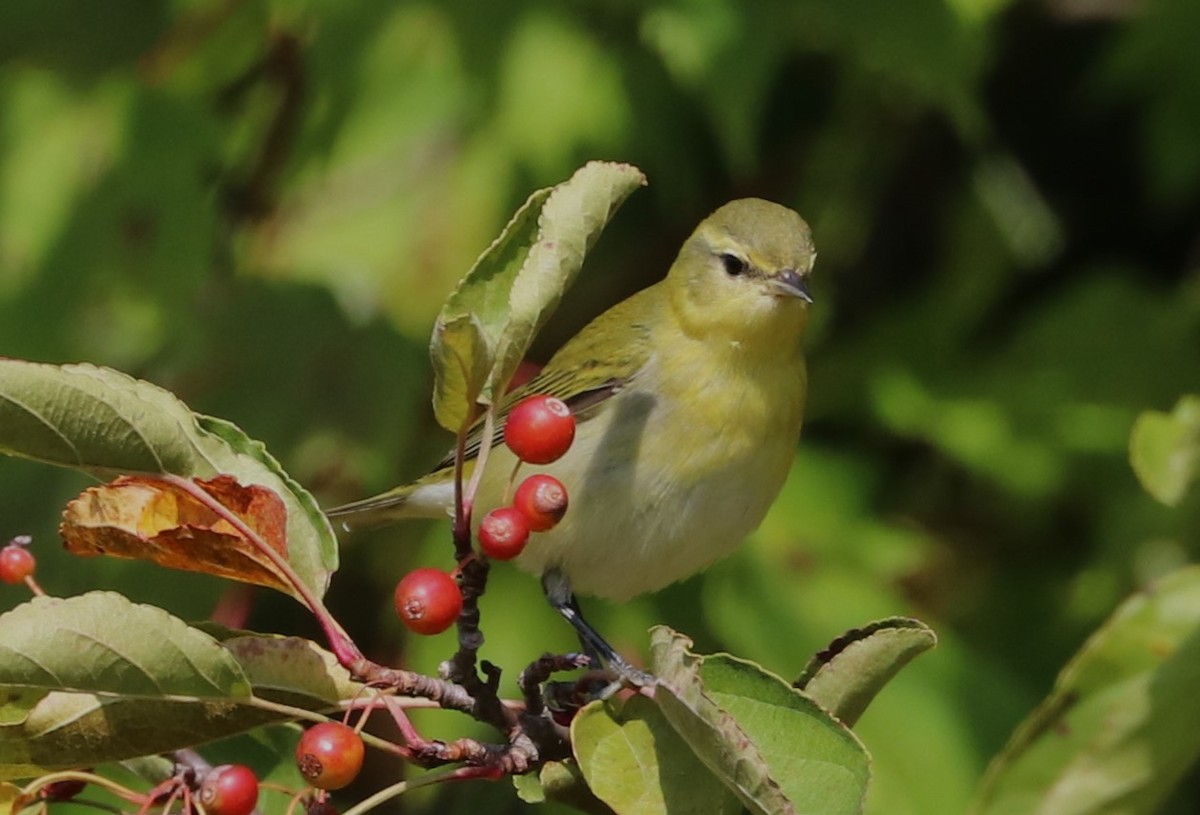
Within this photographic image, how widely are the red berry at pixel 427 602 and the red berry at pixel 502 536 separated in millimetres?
61

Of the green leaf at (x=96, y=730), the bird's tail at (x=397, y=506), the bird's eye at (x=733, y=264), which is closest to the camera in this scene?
the green leaf at (x=96, y=730)

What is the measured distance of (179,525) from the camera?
1.75 metres

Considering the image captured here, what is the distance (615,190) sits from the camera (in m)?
1.84

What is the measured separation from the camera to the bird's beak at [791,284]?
9.48 feet

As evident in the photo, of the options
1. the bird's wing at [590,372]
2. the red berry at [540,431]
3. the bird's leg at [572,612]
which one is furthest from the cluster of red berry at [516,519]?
the bird's wing at [590,372]

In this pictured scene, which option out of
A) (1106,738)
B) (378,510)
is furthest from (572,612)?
(1106,738)

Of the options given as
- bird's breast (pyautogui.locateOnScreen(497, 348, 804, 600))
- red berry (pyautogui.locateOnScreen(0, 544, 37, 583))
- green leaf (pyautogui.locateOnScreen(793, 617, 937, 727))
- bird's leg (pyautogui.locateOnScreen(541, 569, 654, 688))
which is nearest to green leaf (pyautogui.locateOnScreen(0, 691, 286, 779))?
red berry (pyautogui.locateOnScreen(0, 544, 37, 583))

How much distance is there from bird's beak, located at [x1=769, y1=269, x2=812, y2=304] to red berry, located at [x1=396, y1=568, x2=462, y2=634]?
4.33ft

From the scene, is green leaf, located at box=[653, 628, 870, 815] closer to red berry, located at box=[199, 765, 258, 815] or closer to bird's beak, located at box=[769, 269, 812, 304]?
red berry, located at box=[199, 765, 258, 815]

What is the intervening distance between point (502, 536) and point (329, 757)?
27 cm

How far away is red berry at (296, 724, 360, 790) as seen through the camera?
63.9 inches

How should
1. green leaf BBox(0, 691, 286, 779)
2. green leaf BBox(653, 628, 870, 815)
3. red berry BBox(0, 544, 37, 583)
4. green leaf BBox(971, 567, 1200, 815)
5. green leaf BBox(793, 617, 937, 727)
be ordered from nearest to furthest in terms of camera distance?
green leaf BBox(653, 628, 870, 815)
green leaf BBox(0, 691, 286, 779)
green leaf BBox(793, 617, 937, 727)
red berry BBox(0, 544, 37, 583)
green leaf BBox(971, 567, 1200, 815)

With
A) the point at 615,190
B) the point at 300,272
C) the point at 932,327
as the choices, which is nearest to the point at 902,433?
the point at 932,327

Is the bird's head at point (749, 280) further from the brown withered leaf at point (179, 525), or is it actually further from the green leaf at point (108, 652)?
the green leaf at point (108, 652)
